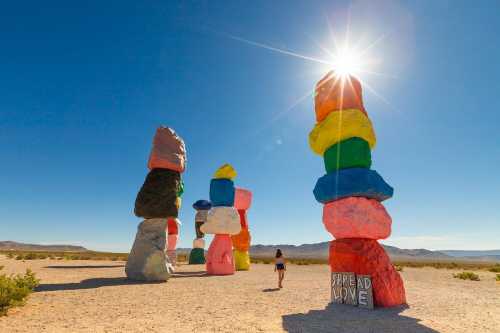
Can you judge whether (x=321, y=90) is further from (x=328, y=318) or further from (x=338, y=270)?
(x=328, y=318)

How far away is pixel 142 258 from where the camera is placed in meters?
13.1

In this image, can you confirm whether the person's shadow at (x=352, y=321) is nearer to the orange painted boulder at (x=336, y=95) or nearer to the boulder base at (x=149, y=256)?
the orange painted boulder at (x=336, y=95)

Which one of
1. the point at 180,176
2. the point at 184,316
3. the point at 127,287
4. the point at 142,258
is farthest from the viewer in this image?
the point at 180,176

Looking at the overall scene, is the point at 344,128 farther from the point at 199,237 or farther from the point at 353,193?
the point at 199,237

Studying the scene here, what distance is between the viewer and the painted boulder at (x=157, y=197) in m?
13.6

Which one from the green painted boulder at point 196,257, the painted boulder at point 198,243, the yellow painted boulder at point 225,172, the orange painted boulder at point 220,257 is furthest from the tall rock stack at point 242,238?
the painted boulder at point 198,243

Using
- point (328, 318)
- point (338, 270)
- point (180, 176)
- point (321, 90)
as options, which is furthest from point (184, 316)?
point (180, 176)

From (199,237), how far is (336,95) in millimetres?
24045

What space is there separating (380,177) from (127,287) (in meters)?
9.64

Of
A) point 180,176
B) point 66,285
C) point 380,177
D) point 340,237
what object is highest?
point 180,176

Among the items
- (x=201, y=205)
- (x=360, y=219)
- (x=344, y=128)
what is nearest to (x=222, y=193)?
(x=344, y=128)

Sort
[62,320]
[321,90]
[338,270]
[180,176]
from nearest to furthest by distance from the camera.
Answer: [62,320] → [338,270] → [321,90] → [180,176]

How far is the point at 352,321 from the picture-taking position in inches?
266

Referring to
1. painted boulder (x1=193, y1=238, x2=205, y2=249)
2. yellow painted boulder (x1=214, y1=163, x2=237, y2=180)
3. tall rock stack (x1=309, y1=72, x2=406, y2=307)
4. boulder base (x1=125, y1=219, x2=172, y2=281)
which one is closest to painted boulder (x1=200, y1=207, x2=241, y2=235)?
yellow painted boulder (x1=214, y1=163, x2=237, y2=180)
